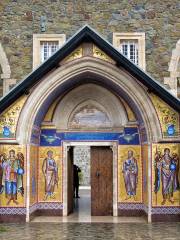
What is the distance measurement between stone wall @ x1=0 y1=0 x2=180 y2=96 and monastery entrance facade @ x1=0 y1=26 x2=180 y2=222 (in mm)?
2201

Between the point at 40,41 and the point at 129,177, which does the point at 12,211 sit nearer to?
the point at 129,177

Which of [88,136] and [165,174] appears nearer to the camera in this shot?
[165,174]

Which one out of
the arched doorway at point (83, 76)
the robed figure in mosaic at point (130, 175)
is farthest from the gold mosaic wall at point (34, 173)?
the robed figure in mosaic at point (130, 175)

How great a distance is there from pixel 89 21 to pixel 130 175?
5.56m

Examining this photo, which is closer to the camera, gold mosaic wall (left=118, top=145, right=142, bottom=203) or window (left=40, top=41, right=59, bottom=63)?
gold mosaic wall (left=118, top=145, right=142, bottom=203)

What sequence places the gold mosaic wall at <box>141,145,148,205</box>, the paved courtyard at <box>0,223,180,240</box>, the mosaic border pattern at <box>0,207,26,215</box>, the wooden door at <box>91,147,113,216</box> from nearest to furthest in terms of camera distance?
the paved courtyard at <box>0,223,180,240</box>, the mosaic border pattern at <box>0,207,26,215</box>, the gold mosaic wall at <box>141,145,148,205</box>, the wooden door at <box>91,147,113,216</box>

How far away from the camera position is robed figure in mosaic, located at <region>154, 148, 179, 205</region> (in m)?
14.3

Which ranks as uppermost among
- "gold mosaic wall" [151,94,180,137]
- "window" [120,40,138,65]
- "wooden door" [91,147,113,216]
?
"window" [120,40,138,65]

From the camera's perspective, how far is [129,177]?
15.6 metres

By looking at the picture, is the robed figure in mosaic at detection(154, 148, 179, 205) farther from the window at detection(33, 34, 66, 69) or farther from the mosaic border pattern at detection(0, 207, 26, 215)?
the window at detection(33, 34, 66, 69)

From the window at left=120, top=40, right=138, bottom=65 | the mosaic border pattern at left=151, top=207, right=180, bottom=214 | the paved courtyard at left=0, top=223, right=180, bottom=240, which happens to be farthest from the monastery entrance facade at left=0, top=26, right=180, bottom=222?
the window at left=120, top=40, right=138, bottom=65

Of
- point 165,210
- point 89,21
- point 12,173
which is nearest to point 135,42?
point 89,21

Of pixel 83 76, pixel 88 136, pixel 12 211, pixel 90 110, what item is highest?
pixel 83 76

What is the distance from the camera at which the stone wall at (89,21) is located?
16.7m
